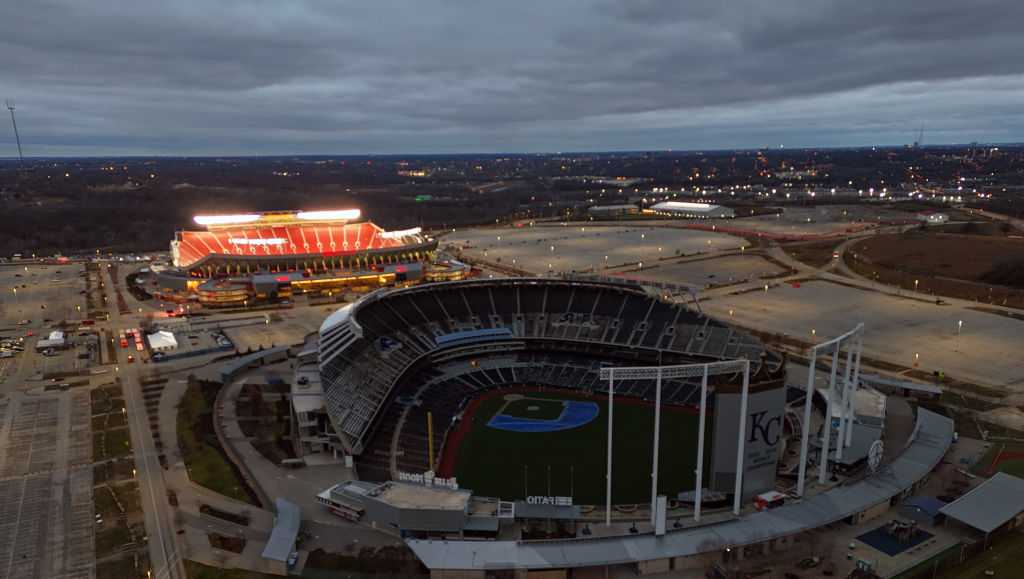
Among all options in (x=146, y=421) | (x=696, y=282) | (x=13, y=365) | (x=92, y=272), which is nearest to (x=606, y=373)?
(x=146, y=421)

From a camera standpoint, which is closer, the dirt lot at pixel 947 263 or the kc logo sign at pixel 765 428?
the kc logo sign at pixel 765 428

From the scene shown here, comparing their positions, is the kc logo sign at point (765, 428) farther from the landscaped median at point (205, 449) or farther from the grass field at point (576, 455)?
the landscaped median at point (205, 449)

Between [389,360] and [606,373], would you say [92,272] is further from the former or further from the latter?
[606,373]

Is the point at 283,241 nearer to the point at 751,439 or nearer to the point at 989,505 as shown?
the point at 751,439

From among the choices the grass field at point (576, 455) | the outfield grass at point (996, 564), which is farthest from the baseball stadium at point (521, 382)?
the outfield grass at point (996, 564)

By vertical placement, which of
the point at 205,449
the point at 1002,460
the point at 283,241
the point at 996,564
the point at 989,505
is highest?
the point at 283,241

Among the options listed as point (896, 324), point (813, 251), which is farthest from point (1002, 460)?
point (813, 251)
